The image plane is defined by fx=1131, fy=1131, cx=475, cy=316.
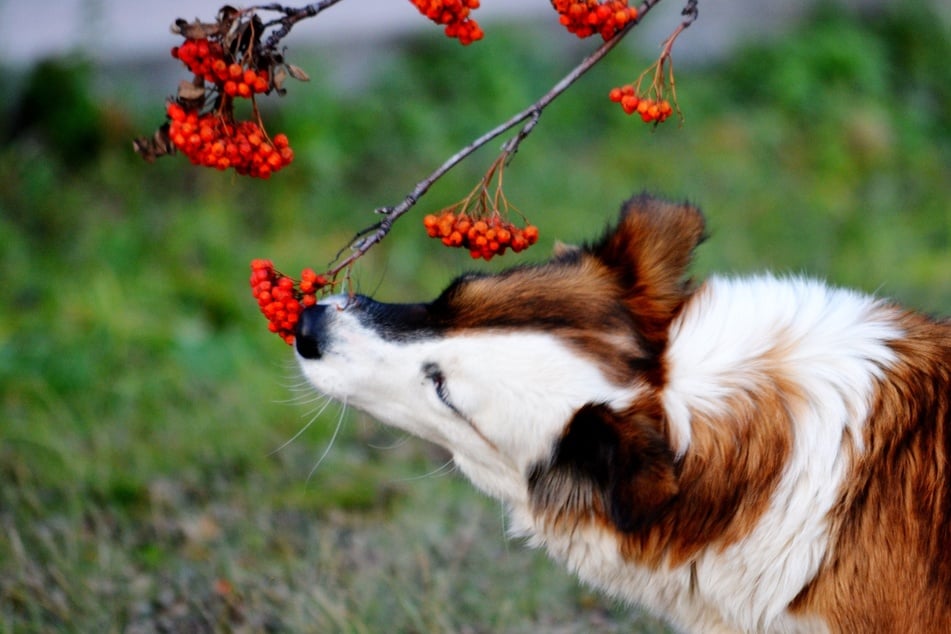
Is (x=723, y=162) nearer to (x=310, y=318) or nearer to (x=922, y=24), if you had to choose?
(x=922, y=24)

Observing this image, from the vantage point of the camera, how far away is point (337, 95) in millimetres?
7387

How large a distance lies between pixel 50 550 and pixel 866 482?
2.76 meters

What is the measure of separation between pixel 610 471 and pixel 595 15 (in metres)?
1.04

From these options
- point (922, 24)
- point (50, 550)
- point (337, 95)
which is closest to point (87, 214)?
point (337, 95)

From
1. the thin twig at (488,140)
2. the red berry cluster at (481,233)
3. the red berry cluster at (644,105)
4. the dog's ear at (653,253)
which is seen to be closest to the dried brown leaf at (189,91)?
the thin twig at (488,140)

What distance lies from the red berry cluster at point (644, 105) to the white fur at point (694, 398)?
513 mm

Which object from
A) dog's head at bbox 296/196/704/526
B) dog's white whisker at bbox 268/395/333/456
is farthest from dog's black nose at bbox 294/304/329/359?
dog's white whisker at bbox 268/395/333/456

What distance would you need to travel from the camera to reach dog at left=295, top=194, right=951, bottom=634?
2.63 metres

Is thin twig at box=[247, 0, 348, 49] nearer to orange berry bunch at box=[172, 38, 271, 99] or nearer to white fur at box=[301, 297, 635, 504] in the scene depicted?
orange berry bunch at box=[172, 38, 271, 99]

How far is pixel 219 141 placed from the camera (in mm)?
2666

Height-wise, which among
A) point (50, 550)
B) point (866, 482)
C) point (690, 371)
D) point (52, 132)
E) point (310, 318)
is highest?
point (52, 132)

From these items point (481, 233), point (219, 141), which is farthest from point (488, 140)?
point (219, 141)

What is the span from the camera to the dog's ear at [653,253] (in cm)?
292

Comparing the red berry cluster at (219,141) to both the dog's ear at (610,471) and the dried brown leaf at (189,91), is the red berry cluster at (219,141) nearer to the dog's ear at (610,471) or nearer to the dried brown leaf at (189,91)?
the dried brown leaf at (189,91)
